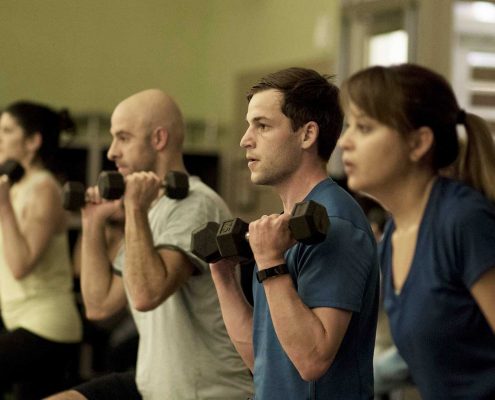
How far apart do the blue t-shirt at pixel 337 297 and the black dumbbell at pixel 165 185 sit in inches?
28.5

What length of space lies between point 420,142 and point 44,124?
2.32 m

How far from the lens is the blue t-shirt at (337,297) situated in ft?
6.11

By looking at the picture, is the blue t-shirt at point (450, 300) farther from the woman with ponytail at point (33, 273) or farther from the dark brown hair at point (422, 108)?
the woman with ponytail at point (33, 273)

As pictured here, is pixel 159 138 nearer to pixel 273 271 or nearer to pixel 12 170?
pixel 12 170

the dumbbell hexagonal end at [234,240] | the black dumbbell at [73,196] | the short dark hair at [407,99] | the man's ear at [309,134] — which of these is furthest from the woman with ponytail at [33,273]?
the short dark hair at [407,99]

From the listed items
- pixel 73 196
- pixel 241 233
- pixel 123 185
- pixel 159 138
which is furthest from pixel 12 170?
pixel 241 233

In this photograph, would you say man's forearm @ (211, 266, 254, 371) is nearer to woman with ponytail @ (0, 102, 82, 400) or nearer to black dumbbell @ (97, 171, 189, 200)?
black dumbbell @ (97, 171, 189, 200)

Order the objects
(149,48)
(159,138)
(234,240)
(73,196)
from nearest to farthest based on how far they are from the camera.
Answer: (234,240) < (159,138) < (73,196) < (149,48)

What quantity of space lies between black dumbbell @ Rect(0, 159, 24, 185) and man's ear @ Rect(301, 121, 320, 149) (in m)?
1.87

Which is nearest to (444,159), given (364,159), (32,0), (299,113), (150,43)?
(364,159)

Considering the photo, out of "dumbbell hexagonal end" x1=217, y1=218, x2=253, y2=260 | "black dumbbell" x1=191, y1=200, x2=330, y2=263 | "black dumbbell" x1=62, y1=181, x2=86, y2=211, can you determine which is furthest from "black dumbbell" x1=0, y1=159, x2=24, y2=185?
"dumbbell hexagonal end" x1=217, y1=218, x2=253, y2=260

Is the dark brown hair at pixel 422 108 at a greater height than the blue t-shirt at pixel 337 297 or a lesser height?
greater

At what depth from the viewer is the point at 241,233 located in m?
2.04

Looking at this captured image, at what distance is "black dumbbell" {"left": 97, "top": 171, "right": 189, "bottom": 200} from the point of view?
267 cm
